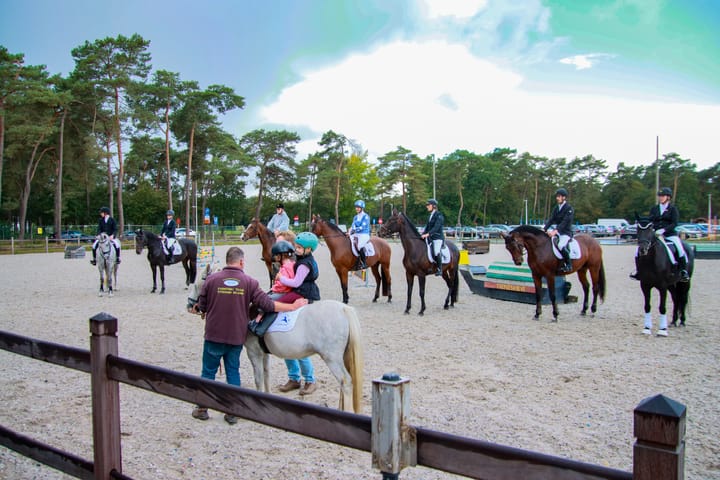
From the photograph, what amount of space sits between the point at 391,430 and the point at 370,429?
11 cm

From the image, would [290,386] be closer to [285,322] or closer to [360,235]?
[285,322]

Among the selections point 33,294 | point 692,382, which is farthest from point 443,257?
point 33,294

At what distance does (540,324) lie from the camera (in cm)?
939

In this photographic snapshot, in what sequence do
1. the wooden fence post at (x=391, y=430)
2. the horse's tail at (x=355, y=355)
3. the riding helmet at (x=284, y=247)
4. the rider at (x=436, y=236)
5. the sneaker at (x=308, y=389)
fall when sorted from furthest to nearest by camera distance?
the rider at (x=436, y=236)
the sneaker at (x=308, y=389)
the riding helmet at (x=284, y=247)
the horse's tail at (x=355, y=355)
the wooden fence post at (x=391, y=430)

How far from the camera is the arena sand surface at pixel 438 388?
13.0 ft

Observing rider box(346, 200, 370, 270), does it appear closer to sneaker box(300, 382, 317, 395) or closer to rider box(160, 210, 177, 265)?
rider box(160, 210, 177, 265)

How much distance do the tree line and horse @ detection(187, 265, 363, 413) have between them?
3527 centimetres

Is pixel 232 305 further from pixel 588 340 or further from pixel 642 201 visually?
pixel 642 201

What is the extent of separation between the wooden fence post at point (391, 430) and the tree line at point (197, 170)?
37756 mm

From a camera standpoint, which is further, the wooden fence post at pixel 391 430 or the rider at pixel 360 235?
the rider at pixel 360 235

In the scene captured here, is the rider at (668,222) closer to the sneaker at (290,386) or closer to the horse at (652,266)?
the horse at (652,266)

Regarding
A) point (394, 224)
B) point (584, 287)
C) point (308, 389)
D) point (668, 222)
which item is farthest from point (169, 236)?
point (668, 222)

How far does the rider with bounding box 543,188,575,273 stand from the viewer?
395 inches

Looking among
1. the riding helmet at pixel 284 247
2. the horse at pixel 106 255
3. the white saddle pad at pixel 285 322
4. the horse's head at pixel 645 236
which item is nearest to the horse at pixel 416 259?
the horse's head at pixel 645 236
